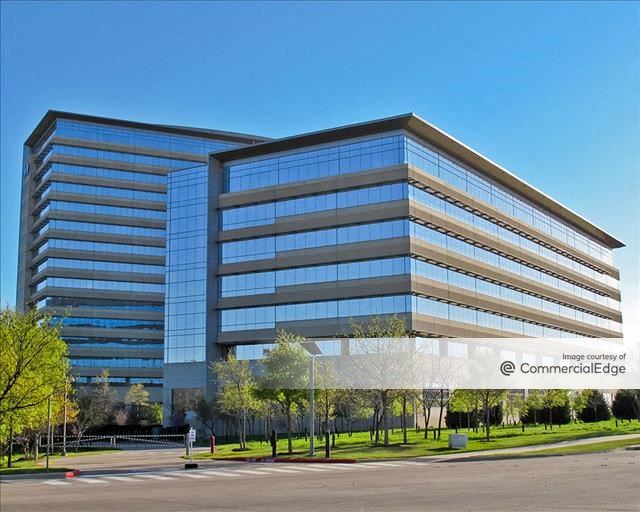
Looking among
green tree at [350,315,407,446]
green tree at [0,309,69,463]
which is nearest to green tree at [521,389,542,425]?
green tree at [350,315,407,446]

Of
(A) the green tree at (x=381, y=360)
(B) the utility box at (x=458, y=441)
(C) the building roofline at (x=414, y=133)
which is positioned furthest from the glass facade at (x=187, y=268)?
(B) the utility box at (x=458, y=441)

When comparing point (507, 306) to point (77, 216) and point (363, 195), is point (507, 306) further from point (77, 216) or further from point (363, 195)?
point (77, 216)

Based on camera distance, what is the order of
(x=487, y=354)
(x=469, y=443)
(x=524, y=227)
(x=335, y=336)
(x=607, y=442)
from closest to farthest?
(x=607, y=442), (x=469, y=443), (x=487, y=354), (x=335, y=336), (x=524, y=227)

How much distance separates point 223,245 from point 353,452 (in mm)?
46932

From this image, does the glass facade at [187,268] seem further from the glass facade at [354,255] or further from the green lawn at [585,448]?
the green lawn at [585,448]

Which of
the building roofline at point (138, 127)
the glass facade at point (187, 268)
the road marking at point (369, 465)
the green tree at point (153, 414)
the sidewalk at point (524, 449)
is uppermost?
the building roofline at point (138, 127)

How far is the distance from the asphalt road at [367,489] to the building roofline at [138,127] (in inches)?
4051

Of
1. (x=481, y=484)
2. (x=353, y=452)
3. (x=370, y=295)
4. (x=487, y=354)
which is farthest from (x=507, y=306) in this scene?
(x=481, y=484)

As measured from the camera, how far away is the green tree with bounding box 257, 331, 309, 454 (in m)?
50.0

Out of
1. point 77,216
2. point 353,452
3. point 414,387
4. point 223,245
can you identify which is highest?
point 77,216

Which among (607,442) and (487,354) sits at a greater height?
(487,354)

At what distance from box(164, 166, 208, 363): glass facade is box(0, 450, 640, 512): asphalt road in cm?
5398

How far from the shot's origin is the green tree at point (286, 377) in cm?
4997

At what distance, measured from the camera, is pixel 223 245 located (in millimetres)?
89250
